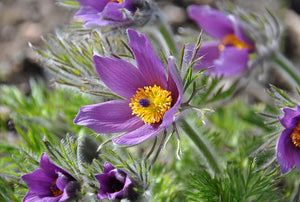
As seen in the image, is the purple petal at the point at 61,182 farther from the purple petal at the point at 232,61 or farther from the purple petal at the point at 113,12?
the purple petal at the point at 232,61

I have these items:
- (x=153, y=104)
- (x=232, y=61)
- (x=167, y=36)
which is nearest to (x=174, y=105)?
(x=153, y=104)

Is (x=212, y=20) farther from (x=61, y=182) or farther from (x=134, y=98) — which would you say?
(x=61, y=182)

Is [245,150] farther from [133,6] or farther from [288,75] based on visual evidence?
[133,6]

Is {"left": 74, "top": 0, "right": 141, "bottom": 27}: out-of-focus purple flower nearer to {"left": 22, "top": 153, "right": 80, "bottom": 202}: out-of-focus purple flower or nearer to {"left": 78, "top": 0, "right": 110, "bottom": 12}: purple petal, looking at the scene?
{"left": 78, "top": 0, "right": 110, "bottom": 12}: purple petal

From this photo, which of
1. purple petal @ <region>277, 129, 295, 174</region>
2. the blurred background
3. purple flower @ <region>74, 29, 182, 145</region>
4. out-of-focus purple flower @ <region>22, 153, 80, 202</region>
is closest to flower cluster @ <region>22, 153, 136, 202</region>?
out-of-focus purple flower @ <region>22, 153, 80, 202</region>

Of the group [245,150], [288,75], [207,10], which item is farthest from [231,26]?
[245,150]

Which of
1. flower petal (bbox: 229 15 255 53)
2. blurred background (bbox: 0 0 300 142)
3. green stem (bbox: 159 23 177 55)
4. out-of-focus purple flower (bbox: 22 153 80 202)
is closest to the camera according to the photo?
out-of-focus purple flower (bbox: 22 153 80 202)
